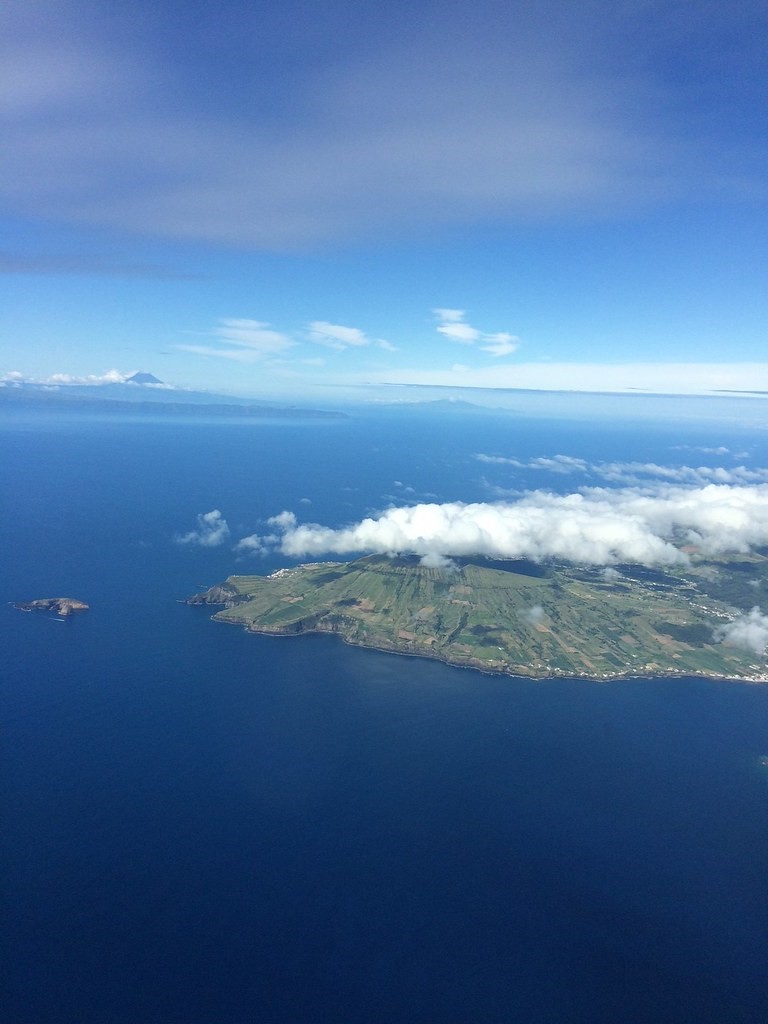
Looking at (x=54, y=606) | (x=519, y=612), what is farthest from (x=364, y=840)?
(x=54, y=606)

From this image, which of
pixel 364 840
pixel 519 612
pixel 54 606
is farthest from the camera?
pixel 519 612

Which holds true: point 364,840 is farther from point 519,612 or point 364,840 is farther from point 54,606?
point 54,606

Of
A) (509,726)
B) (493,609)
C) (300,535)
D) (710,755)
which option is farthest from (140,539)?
(710,755)

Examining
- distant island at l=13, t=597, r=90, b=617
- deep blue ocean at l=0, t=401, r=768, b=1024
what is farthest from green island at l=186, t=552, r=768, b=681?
distant island at l=13, t=597, r=90, b=617

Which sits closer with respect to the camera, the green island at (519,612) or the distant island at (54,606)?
the green island at (519,612)

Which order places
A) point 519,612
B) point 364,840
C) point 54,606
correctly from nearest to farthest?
1. point 364,840
2. point 54,606
3. point 519,612

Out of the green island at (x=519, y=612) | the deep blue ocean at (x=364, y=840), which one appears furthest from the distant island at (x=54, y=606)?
the green island at (x=519, y=612)

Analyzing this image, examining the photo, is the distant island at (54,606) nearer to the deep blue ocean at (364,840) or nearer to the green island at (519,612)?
the deep blue ocean at (364,840)
